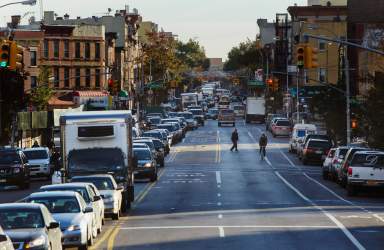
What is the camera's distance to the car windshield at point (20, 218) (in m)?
22.7

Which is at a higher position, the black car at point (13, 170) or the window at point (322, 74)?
the window at point (322, 74)

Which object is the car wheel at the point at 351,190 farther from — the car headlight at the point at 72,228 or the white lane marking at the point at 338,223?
the car headlight at the point at 72,228

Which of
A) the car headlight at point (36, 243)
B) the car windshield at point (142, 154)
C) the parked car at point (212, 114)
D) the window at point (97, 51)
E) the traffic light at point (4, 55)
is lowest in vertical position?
the parked car at point (212, 114)

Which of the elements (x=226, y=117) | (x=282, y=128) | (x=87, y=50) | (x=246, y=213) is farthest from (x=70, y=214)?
(x=226, y=117)

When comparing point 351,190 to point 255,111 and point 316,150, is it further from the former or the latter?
point 255,111

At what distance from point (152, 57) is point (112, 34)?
1610 inches

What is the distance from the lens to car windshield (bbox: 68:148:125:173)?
38906mm

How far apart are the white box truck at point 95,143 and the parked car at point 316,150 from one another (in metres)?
36.1

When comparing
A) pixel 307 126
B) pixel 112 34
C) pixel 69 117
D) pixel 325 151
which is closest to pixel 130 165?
pixel 69 117

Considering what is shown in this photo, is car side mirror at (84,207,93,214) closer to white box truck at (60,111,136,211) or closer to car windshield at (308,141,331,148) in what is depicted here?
white box truck at (60,111,136,211)

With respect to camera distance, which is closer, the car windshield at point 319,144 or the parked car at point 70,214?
the parked car at point 70,214

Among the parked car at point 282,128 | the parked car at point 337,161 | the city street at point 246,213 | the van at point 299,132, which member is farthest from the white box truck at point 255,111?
the parked car at point 337,161

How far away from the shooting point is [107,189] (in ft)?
116

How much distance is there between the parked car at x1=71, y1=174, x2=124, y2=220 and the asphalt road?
1.32 feet
